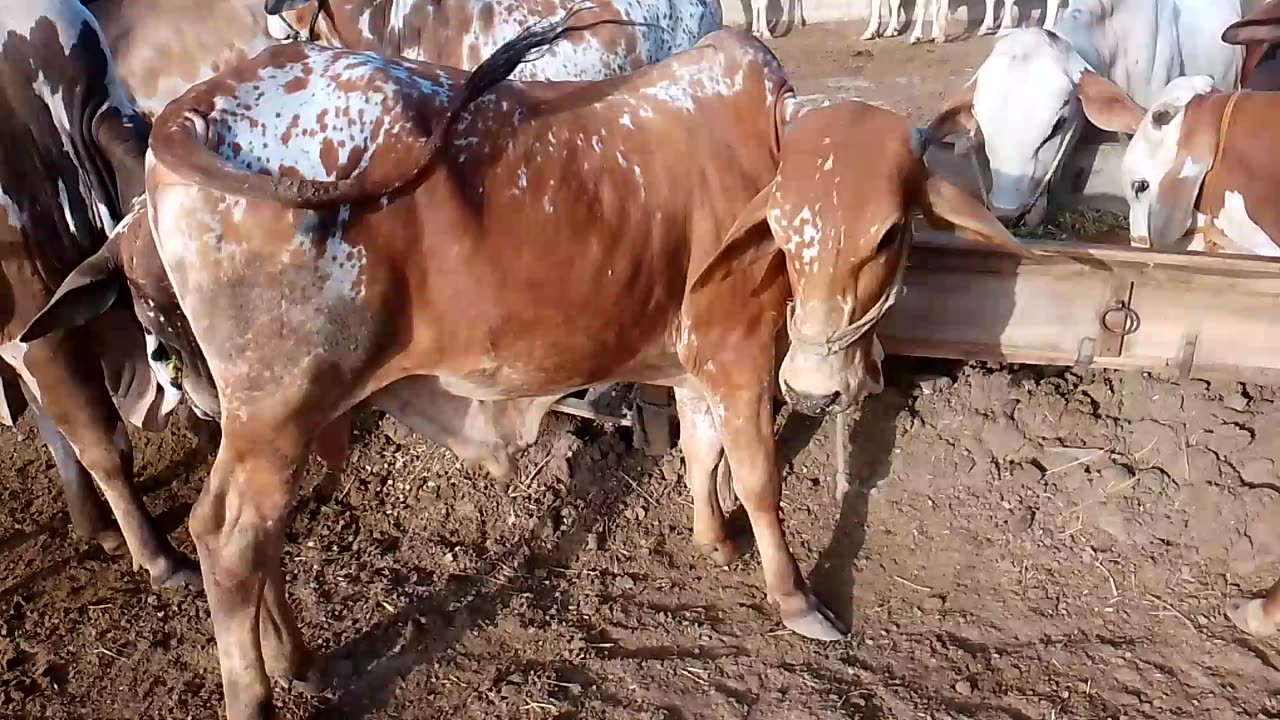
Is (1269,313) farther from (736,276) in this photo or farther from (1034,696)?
(736,276)

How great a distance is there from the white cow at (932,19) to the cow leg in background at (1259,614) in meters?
7.76

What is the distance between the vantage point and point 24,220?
9.91ft

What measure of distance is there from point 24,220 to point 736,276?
79.4 inches

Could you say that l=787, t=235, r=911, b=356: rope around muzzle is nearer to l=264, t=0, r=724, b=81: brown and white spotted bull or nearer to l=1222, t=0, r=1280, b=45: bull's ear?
l=264, t=0, r=724, b=81: brown and white spotted bull

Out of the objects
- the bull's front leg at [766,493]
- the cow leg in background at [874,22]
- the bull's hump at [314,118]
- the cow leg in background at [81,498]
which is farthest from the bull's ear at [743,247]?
the cow leg in background at [874,22]

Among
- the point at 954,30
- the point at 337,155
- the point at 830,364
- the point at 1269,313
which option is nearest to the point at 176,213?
the point at 337,155

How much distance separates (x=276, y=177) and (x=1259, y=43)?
14.0ft

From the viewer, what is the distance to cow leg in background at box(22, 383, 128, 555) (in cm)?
368

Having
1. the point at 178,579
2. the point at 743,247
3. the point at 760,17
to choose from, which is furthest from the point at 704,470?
the point at 760,17

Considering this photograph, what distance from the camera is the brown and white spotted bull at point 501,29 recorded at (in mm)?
3686

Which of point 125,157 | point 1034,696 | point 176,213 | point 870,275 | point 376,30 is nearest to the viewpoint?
point 176,213

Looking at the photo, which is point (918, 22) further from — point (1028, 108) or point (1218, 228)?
point (1218, 228)

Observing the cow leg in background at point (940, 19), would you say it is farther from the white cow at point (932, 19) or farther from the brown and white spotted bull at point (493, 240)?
the brown and white spotted bull at point (493, 240)

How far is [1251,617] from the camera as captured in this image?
9.74 ft
